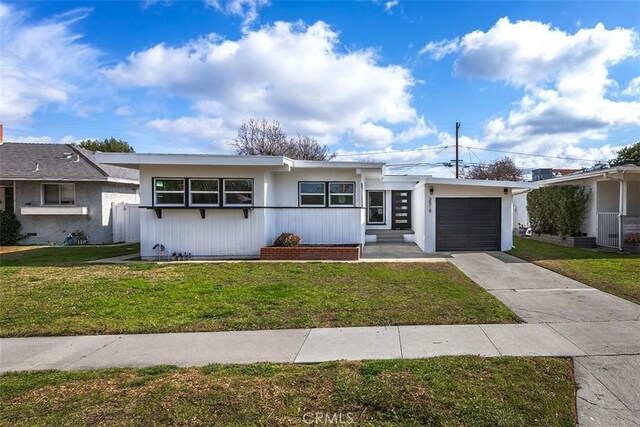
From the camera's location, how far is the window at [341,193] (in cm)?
1359

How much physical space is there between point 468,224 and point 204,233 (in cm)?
923

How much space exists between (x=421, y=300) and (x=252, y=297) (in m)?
3.06

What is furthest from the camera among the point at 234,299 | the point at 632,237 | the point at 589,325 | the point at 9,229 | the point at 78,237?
the point at 78,237

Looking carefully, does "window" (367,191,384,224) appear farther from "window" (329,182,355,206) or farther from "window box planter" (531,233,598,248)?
"window box planter" (531,233,598,248)

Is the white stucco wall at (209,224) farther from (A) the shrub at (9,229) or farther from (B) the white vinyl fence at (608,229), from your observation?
(B) the white vinyl fence at (608,229)

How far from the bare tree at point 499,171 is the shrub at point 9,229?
40656 millimetres

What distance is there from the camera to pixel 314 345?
481 cm

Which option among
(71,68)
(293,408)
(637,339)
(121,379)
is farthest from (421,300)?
(71,68)

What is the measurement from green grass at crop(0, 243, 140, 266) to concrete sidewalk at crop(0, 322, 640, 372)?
26.0 ft

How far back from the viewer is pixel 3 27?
23.2 feet

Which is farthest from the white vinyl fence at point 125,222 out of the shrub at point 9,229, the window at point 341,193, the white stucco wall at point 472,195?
the white stucco wall at point 472,195

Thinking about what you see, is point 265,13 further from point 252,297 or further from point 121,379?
point 121,379

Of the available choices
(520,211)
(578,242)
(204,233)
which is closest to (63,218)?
(204,233)

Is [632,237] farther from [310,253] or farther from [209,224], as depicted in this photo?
[209,224]
